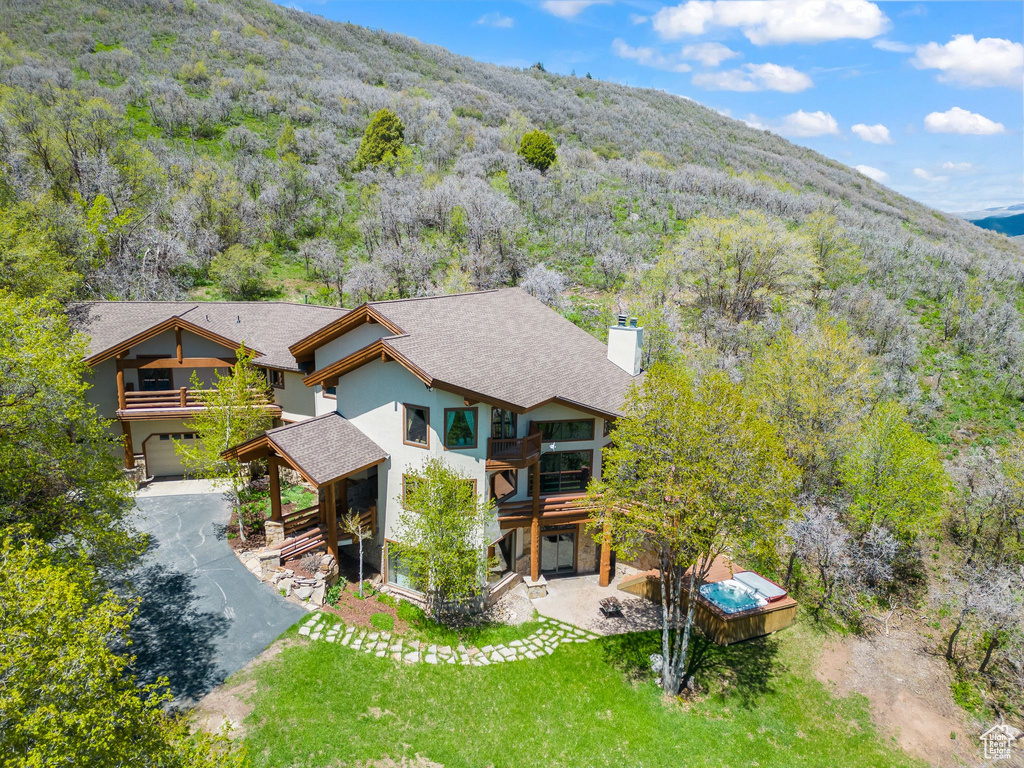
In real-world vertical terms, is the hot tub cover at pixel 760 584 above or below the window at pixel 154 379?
below

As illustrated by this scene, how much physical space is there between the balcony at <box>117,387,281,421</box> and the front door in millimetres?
15360

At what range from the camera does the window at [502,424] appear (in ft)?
63.0

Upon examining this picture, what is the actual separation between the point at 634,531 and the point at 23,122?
5300cm

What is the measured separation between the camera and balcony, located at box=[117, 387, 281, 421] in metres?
25.3

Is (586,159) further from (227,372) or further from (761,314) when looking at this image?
(227,372)

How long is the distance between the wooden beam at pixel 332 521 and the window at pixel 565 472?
7425 millimetres

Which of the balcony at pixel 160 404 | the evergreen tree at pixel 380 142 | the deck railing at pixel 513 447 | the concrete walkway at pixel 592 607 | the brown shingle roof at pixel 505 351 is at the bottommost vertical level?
the concrete walkway at pixel 592 607

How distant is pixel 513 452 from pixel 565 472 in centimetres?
295

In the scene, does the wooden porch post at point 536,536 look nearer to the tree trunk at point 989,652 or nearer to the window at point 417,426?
the window at point 417,426

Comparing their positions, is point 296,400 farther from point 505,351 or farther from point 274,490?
point 505,351

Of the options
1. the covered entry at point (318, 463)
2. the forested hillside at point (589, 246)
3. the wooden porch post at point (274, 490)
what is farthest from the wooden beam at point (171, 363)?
the wooden porch post at point (274, 490)

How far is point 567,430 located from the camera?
67.3 feet

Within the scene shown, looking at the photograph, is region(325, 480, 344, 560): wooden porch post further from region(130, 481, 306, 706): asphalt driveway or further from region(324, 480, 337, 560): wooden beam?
region(130, 481, 306, 706): asphalt driveway

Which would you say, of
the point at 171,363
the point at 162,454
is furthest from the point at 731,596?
the point at 162,454
